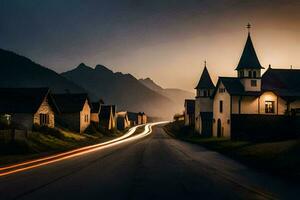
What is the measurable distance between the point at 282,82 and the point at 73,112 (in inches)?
1315

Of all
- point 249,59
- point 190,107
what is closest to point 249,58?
point 249,59

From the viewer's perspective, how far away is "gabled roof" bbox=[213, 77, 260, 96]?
5259 centimetres

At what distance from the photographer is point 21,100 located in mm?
49438

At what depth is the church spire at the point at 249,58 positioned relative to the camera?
183 feet

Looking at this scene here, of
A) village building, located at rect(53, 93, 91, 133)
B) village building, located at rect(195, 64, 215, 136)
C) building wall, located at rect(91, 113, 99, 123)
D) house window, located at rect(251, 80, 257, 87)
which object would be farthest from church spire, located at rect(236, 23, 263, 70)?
building wall, located at rect(91, 113, 99, 123)

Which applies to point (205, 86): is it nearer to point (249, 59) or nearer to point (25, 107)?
point (249, 59)

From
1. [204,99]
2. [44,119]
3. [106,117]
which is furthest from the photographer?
[106,117]

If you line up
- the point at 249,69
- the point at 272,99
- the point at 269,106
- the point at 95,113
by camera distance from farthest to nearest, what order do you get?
the point at 95,113
the point at 249,69
the point at 272,99
the point at 269,106

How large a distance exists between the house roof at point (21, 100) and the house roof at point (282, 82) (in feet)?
99.8

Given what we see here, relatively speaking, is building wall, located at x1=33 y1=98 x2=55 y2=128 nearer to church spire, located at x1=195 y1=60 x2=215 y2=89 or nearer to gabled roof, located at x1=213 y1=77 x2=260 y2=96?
gabled roof, located at x1=213 y1=77 x2=260 y2=96

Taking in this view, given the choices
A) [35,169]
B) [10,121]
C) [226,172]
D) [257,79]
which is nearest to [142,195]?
[226,172]

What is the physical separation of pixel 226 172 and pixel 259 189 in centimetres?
503

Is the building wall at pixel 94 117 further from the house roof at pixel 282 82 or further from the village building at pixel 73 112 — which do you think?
the house roof at pixel 282 82

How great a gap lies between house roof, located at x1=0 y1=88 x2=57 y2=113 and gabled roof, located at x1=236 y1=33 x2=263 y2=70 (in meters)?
27.3
